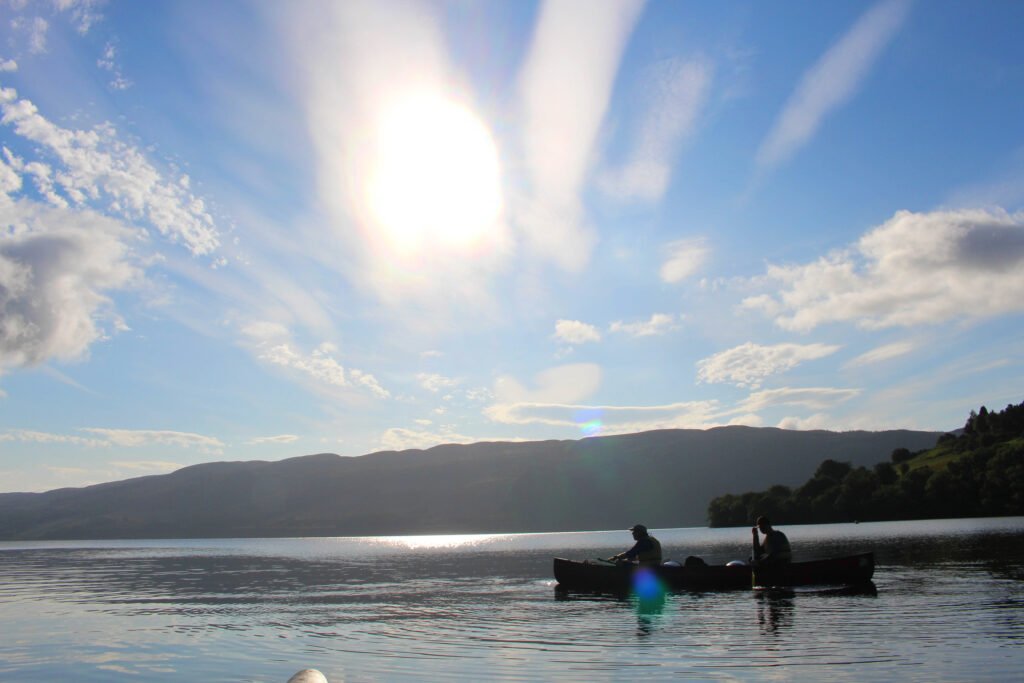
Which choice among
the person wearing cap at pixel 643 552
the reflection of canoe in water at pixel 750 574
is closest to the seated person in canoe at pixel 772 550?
the reflection of canoe in water at pixel 750 574

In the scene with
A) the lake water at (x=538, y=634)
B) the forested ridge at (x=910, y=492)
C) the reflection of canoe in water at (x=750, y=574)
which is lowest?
the lake water at (x=538, y=634)

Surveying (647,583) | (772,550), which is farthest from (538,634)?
(772,550)

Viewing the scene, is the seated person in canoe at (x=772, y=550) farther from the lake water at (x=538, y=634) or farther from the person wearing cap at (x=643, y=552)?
the person wearing cap at (x=643, y=552)

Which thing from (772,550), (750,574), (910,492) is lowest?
(750,574)

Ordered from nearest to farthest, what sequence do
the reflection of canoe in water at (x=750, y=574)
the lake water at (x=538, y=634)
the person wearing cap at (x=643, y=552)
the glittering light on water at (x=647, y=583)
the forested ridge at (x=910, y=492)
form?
the lake water at (x=538, y=634) → the reflection of canoe in water at (x=750, y=574) → the glittering light on water at (x=647, y=583) → the person wearing cap at (x=643, y=552) → the forested ridge at (x=910, y=492)

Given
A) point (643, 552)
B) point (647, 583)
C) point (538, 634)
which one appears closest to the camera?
point (538, 634)

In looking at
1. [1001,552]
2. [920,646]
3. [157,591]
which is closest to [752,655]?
[920,646]

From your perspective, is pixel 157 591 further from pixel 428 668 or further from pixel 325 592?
pixel 428 668

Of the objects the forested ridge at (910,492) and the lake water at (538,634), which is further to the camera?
the forested ridge at (910,492)

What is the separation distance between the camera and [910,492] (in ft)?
542

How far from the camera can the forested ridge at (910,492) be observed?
153m

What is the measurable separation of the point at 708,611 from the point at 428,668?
16.4 meters

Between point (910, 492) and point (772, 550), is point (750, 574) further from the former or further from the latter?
point (910, 492)

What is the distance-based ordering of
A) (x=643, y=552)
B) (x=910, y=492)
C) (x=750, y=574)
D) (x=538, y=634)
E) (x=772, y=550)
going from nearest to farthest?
(x=538, y=634)
(x=772, y=550)
(x=750, y=574)
(x=643, y=552)
(x=910, y=492)
